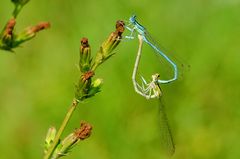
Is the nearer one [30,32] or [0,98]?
[30,32]

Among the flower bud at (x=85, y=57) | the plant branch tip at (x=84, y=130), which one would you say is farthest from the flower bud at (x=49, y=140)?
the flower bud at (x=85, y=57)

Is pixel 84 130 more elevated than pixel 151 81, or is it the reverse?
pixel 151 81

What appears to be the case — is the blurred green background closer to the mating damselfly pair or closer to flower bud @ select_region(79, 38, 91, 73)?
the mating damselfly pair

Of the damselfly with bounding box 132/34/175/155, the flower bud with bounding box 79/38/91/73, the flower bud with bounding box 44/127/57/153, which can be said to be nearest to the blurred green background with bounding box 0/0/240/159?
the damselfly with bounding box 132/34/175/155

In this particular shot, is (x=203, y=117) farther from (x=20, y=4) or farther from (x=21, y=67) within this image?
(x=20, y=4)

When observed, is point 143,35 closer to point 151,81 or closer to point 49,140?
point 151,81

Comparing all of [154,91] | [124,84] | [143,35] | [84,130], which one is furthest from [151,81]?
[124,84]

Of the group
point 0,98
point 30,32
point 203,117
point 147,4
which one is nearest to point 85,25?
point 147,4

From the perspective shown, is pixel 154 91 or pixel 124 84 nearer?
pixel 154 91
